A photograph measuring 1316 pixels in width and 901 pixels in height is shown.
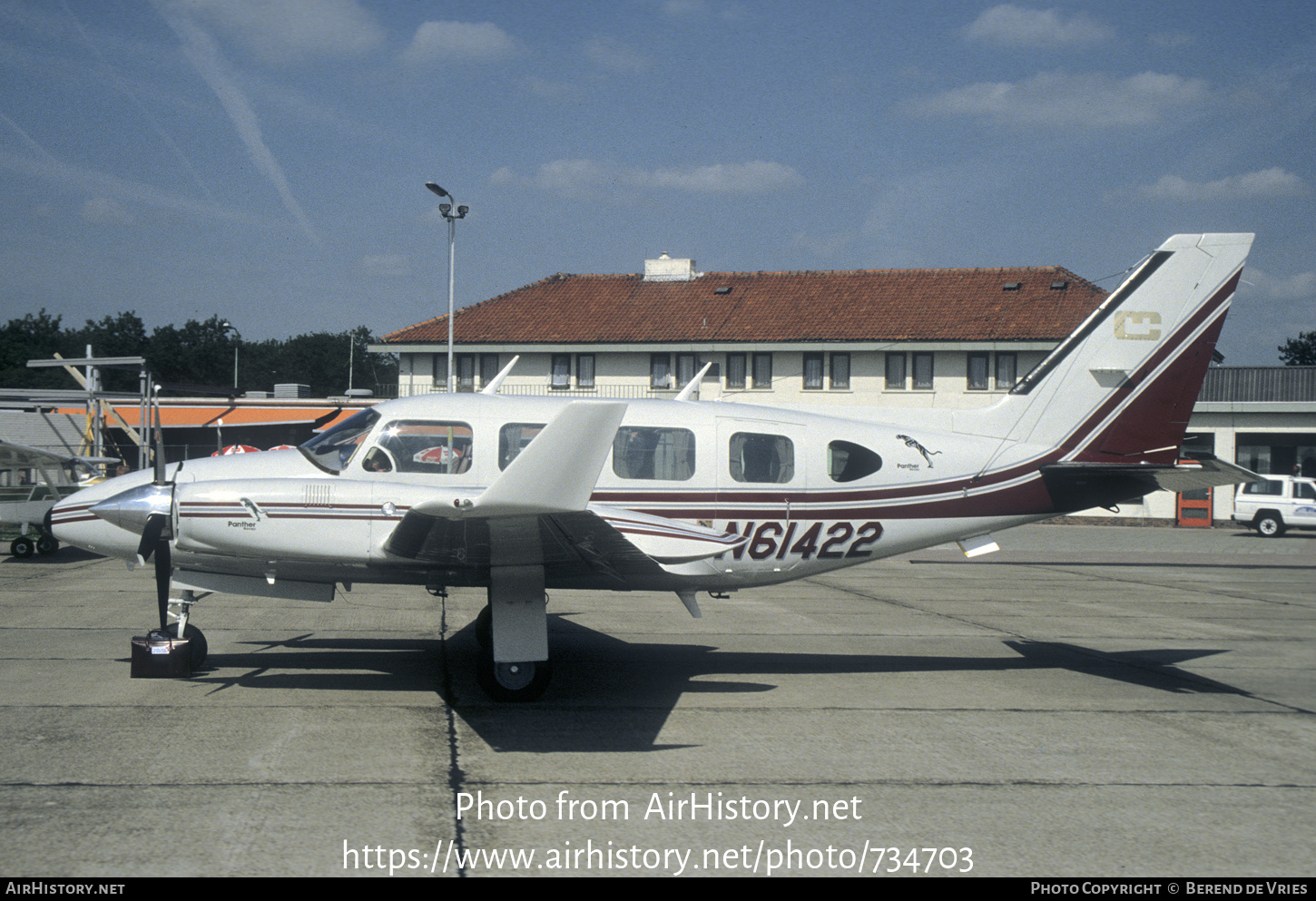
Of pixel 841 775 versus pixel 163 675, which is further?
pixel 163 675

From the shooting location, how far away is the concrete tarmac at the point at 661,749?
16.1 ft

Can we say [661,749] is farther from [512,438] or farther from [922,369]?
[922,369]

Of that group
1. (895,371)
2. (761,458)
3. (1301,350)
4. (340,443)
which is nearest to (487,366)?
(895,371)

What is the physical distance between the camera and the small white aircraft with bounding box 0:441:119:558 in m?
18.2

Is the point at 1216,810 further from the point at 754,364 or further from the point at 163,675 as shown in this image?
the point at 754,364

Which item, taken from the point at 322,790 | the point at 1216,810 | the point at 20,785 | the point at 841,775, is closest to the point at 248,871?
the point at 322,790

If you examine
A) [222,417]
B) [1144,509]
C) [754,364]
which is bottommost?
[1144,509]

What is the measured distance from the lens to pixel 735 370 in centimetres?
3709

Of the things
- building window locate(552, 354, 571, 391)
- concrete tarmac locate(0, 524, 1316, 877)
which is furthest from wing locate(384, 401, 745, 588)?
building window locate(552, 354, 571, 391)

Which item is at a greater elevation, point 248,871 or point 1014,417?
point 1014,417

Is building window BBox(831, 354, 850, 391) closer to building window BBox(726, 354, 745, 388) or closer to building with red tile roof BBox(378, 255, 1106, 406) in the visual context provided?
building with red tile roof BBox(378, 255, 1106, 406)

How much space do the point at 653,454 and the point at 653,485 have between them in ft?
1.00

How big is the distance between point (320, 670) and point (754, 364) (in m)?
29.3

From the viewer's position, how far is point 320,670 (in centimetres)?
893
